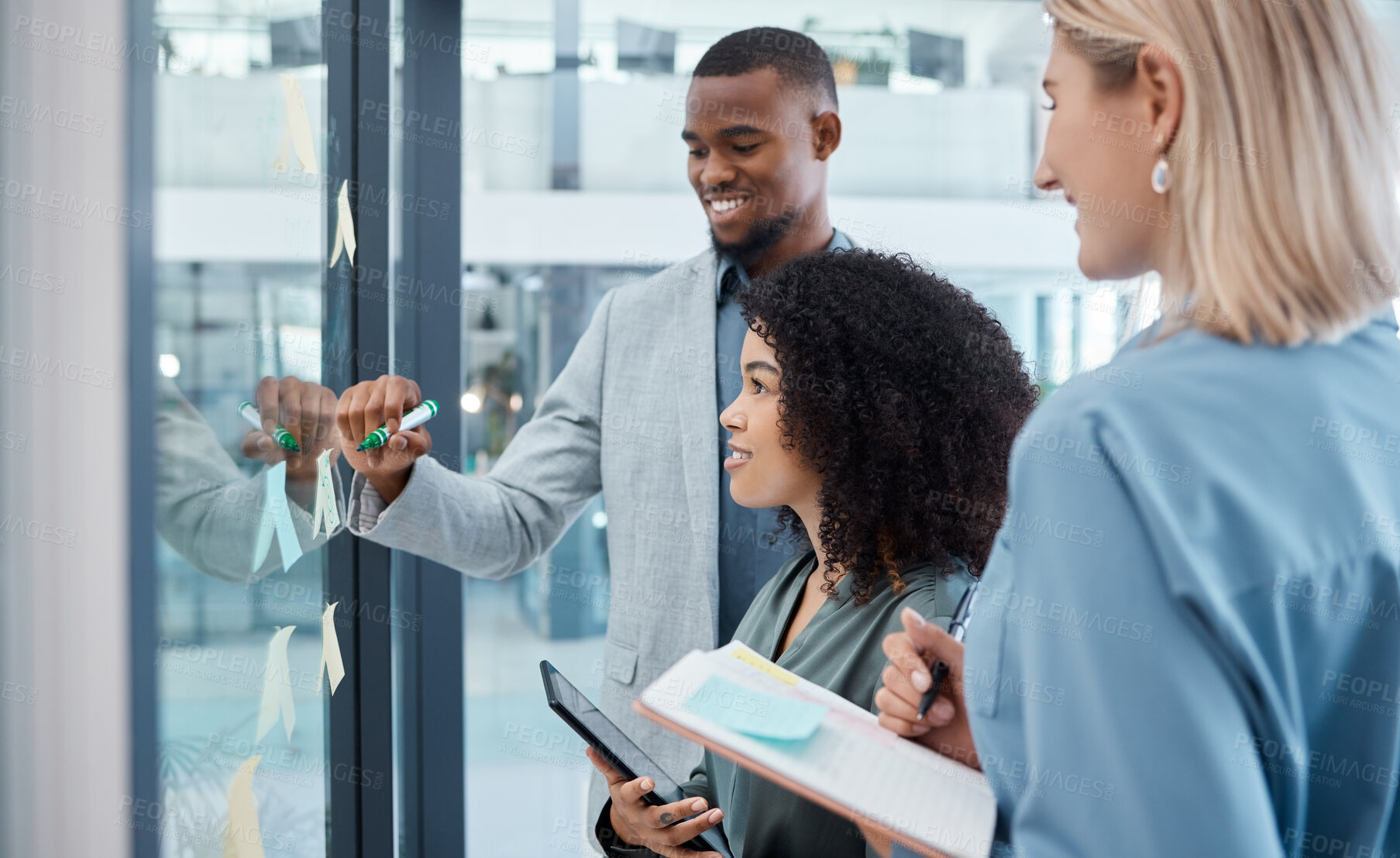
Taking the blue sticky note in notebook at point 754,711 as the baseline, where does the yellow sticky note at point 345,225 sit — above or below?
above

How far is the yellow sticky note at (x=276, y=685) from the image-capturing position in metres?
1.36

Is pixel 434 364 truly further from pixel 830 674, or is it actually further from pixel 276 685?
pixel 830 674

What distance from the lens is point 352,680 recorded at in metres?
1.52

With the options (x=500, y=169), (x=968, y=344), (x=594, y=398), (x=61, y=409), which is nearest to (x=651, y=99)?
(x=500, y=169)

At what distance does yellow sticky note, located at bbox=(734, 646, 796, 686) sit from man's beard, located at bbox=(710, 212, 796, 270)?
36.5 inches

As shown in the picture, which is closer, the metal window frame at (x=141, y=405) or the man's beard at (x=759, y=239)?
the metal window frame at (x=141, y=405)


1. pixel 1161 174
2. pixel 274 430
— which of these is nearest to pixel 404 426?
pixel 274 430

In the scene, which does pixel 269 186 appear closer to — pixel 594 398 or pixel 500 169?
pixel 594 398

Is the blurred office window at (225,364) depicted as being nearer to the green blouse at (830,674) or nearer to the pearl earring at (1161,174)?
the green blouse at (830,674)

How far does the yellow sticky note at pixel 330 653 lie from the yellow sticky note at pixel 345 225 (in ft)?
1.77

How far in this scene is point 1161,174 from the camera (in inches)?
25.7

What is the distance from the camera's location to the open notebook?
2.23ft

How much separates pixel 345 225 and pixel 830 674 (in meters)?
0.96

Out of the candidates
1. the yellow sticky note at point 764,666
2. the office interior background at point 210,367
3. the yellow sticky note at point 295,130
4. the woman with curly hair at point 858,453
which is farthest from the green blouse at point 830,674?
the yellow sticky note at point 295,130
